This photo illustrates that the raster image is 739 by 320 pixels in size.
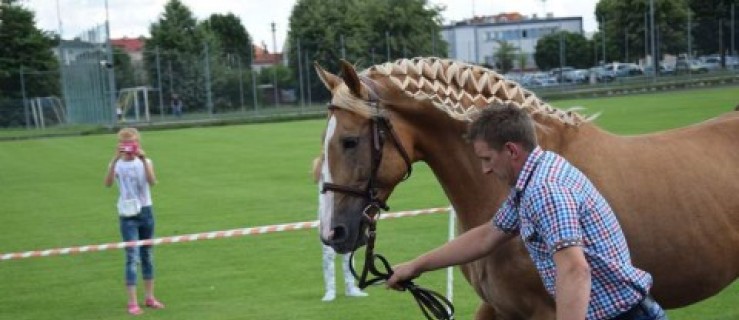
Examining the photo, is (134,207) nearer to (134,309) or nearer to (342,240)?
(134,309)

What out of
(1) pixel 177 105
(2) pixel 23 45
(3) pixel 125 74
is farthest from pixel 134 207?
(2) pixel 23 45

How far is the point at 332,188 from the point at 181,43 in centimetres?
6494

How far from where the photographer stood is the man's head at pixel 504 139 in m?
3.35

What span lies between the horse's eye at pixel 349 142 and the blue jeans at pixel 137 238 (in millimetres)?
5758

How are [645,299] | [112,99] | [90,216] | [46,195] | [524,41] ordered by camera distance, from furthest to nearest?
1. [524,41]
2. [112,99]
3. [46,195]
4. [90,216]
5. [645,299]

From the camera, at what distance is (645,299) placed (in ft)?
11.5

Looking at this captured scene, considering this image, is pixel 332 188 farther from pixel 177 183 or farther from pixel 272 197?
pixel 177 183

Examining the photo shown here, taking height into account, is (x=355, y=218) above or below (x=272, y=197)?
above

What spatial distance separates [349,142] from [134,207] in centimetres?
580

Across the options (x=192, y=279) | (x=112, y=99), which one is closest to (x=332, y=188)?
(x=192, y=279)

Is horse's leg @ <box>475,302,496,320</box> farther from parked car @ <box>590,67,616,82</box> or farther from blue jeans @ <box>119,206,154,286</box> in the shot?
parked car @ <box>590,67,616,82</box>

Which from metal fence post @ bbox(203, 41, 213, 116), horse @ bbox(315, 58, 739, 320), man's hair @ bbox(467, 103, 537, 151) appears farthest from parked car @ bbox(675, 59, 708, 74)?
man's hair @ bbox(467, 103, 537, 151)

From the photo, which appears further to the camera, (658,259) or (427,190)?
(427,190)

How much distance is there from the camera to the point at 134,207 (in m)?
9.96
